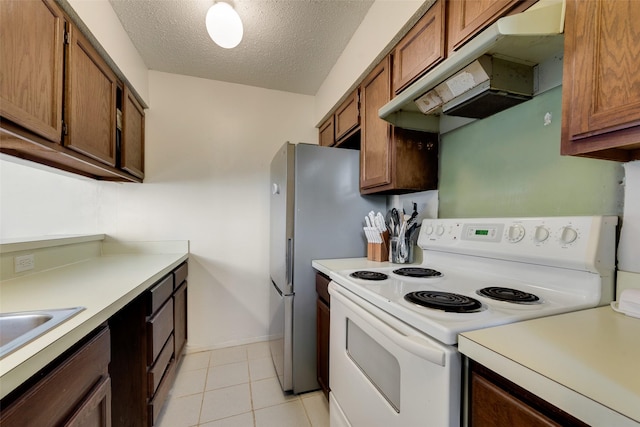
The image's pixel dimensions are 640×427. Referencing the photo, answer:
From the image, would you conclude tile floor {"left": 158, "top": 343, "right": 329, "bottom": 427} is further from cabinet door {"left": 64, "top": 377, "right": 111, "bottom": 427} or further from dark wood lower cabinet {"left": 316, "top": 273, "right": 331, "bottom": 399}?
cabinet door {"left": 64, "top": 377, "right": 111, "bottom": 427}

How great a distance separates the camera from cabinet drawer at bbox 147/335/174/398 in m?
1.34

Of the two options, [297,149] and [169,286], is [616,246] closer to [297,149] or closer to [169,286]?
[297,149]

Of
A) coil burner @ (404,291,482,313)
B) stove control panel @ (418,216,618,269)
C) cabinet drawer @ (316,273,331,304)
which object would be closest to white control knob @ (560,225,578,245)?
stove control panel @ (418,216,618,269)

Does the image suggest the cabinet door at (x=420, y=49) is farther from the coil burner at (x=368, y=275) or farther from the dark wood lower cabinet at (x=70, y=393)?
the dark wood lower cabinet at (x=70, y=393)

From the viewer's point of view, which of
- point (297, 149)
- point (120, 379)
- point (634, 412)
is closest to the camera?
point (634, 412)

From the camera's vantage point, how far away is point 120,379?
1.26 metres

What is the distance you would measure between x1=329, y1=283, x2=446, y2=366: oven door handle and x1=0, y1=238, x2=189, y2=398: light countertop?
86cm

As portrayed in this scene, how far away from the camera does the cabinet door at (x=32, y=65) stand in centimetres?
89

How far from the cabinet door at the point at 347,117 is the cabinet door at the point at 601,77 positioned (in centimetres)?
125

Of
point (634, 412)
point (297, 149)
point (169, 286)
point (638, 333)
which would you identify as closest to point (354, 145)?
point (297, 149)

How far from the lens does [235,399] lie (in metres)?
1.68

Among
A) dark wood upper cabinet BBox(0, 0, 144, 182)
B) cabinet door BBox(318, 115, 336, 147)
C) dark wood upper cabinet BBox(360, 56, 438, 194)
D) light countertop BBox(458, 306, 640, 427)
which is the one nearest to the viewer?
light countertop BBox(458, 306, 640, 427)

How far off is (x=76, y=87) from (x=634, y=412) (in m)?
2.07

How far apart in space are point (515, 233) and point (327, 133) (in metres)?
1.78
